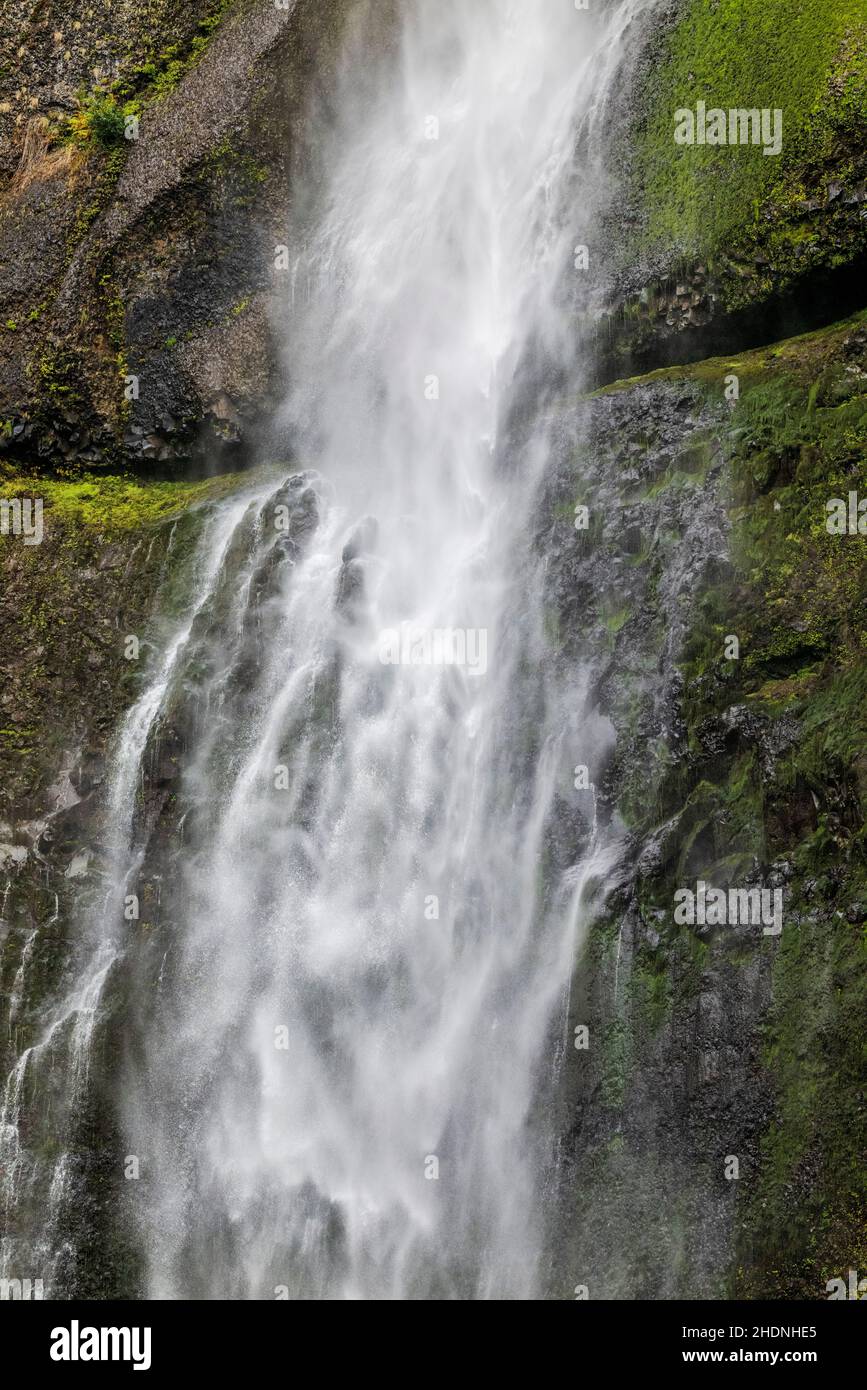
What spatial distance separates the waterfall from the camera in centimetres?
1091

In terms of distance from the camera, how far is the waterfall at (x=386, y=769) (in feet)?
35.8

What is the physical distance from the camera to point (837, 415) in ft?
35.8

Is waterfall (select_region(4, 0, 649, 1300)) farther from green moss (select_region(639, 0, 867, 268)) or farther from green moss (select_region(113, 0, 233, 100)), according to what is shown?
green moss (select_region(113, 0, 233, 100))

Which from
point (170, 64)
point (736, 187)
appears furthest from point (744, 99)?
point (170, 64)

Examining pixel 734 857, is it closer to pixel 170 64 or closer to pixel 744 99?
pixel 744 99

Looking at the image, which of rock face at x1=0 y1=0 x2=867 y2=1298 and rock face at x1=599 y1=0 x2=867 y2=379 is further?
rock face at x1=599 y1=0 x2=867 y2=379

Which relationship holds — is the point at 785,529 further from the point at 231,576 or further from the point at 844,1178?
the point at 231,576

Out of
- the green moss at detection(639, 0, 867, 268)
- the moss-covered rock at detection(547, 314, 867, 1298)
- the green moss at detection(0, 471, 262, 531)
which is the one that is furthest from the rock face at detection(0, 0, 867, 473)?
the moss-covered rock at detection(547, 314, 867, 1298)

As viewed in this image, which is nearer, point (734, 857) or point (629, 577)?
point (734, 857)

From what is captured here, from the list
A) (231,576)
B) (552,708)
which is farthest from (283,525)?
(552,708)

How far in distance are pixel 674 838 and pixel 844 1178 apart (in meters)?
2.71

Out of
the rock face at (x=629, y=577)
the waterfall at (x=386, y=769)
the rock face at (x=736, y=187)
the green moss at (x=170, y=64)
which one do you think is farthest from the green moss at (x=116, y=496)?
the green moss at (x=170, y=64)

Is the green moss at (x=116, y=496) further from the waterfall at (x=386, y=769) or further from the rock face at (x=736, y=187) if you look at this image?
the rock face at (x=736, y=187)

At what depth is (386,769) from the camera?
484 inches
